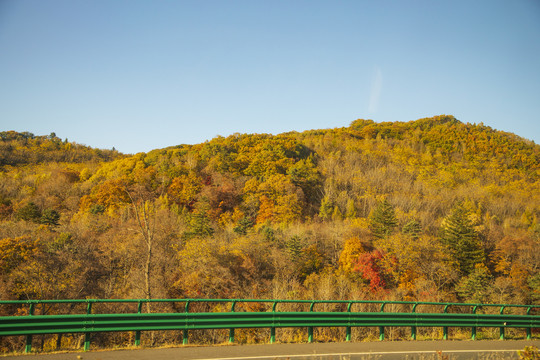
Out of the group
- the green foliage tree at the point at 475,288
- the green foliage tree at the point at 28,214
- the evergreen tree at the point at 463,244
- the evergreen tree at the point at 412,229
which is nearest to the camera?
the green foliage tree at the point at 475,288

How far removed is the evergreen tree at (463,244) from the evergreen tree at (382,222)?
8.22 metres

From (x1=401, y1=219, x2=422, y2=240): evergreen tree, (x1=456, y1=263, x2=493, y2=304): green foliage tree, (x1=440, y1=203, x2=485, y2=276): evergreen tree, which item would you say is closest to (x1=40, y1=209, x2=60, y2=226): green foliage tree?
(x1=401, y1=219, x2=422, y2=240): evergreen tree

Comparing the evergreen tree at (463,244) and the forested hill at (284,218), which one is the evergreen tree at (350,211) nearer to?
the forested hill at (284,218)

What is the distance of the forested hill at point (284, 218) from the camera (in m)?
36.8

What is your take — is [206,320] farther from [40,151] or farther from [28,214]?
[40,151]

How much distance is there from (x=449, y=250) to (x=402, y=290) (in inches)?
539

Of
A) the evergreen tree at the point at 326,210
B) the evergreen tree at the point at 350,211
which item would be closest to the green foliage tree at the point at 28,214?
the evergreen tree at the point at 326,210

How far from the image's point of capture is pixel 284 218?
72500 mm

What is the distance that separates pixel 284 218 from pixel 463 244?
3133 cm

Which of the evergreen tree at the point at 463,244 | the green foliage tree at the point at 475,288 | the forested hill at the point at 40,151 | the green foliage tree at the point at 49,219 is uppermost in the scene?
the forested hill at the point at 40,151

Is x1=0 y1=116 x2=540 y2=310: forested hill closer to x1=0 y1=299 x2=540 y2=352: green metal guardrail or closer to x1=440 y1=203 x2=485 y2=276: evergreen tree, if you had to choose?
x1=440 y1=203 x2=485 y2=276: evergreen tree

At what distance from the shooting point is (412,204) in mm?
82000

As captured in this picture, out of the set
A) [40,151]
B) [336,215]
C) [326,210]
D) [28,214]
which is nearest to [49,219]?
[28,214]

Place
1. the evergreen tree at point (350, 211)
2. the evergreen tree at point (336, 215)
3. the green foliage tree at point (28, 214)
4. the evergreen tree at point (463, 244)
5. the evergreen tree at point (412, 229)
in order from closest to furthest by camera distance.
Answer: the evergreen tree at point (463, 244)
the evergreen tree at point (412, 229)
the green foliage tree at point (28, 214)
the evergreen tree at point (336, 215)
the evergreen tree at point (350, 211)
